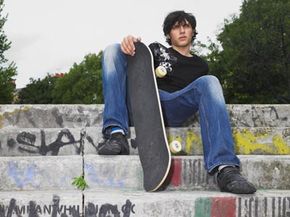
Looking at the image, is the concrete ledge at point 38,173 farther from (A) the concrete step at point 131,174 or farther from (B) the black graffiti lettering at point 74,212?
(B) the black graffiti lettering at point 74,212

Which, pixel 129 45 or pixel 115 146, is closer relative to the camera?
pixel 115 146

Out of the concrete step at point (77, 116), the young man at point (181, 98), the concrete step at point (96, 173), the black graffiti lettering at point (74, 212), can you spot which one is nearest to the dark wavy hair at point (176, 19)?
the young man at point (181, 98)

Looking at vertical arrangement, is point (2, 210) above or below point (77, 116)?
below

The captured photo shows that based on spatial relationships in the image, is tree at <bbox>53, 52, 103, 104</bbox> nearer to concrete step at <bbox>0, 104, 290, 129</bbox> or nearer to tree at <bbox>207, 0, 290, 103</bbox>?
tree at <bbox>207, 0, 290, 103</bbox>

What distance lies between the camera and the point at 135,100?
3695mm

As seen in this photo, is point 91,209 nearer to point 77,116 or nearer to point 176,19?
point 176,19

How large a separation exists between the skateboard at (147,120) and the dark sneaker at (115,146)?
0.12 metres

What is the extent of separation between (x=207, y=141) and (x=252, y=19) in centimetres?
3168

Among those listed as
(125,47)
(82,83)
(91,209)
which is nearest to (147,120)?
(125,47)

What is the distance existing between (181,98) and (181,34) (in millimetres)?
864

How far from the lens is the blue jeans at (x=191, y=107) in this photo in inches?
127

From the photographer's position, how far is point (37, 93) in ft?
224

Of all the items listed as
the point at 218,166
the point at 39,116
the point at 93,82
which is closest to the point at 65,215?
the point at 218,166

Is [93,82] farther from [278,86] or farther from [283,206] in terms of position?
[283,206]
